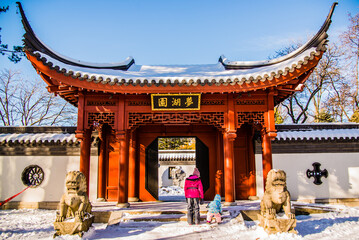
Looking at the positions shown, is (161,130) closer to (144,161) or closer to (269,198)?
(144,161)

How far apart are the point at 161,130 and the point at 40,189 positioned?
4.43 m

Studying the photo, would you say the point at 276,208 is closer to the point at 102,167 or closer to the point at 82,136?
the point at 82,136

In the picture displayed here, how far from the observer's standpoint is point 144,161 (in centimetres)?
1051

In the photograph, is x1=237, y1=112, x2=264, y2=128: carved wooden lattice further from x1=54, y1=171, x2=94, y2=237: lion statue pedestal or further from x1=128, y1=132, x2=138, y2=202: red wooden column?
x1=54, y1=171, x2=94, y2=237: lion statue pedestal

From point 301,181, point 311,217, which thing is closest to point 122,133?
point 311,217

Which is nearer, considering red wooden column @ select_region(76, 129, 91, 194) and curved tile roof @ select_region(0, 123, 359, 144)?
red wooden column @ select_region(76, 129, 91, 194)

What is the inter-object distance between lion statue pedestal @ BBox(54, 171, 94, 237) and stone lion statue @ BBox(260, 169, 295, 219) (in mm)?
3460

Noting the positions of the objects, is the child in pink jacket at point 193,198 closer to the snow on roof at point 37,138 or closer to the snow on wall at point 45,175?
the snow on wall at point 45,175

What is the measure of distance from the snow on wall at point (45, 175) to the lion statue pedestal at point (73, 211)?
443cm

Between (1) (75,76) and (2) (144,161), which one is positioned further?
(2) (144,161)

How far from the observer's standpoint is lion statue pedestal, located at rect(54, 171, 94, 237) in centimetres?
570

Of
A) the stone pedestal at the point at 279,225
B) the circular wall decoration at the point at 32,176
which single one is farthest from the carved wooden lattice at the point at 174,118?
the circular wall decoration at the point at 32,176

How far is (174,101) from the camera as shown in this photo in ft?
27.7

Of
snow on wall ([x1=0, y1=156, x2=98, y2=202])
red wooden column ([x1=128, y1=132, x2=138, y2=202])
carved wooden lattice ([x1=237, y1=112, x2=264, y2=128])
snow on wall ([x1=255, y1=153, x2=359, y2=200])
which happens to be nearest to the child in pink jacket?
carved wooden lattice ([x1=237, y1=112, x2=264, y2=128])
